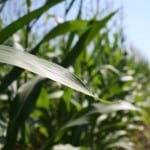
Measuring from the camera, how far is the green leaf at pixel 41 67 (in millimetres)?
561

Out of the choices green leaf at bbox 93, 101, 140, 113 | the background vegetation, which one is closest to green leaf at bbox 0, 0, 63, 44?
the background vegetation

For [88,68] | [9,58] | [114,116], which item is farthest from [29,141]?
[9,58]

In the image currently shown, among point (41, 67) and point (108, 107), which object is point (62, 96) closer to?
point (108, 107)

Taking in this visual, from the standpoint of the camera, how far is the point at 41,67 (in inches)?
22.6

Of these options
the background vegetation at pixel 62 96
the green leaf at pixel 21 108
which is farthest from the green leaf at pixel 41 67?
the green leaf at pixel 21 108

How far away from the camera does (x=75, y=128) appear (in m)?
1.94

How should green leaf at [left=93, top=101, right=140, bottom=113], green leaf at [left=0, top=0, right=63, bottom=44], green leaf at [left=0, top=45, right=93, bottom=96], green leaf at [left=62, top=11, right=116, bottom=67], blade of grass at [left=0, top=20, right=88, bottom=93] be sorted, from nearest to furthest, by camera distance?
green leaf at [left=0, top=45, right=93, bottom=96]
green leaf at [left=0, top=0, right=63, bottom=44]
blade of grass at [left=0, top=20, right=88, bottom=93]
green leaf at [left=62, top=11, right=116, bottom=67]
green leaf at [left=93, top=101, right=140, bottom=113]

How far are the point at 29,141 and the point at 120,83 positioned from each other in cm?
84

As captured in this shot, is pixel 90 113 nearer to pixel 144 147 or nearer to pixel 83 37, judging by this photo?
pixel 83 37

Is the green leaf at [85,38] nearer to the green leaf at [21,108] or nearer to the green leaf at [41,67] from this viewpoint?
the green leaf at [21,108]

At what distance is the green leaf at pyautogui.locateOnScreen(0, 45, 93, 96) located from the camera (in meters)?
0.56

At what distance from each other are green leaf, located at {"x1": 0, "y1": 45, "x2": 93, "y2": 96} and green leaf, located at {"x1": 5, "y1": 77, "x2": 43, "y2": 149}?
59cm

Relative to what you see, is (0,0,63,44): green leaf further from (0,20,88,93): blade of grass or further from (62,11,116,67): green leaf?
(62,11,116,67): green leaf

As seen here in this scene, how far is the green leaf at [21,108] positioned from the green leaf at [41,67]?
594mm
